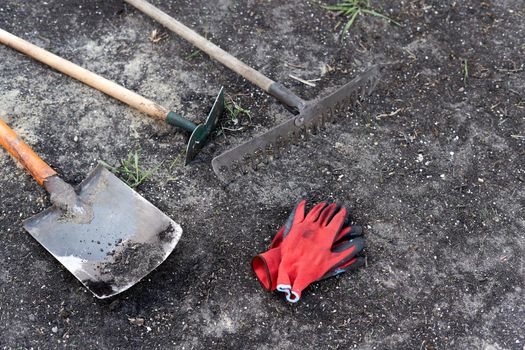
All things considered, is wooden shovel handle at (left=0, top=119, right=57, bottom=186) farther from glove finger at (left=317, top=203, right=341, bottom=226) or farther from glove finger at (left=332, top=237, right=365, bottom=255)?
glove finger at (left=332, top=237, right=365, bottom=255)

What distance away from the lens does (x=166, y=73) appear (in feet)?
13.7

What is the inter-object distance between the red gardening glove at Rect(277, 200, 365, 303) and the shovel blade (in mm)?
657

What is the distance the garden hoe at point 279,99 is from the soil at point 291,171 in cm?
13

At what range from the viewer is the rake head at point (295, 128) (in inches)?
140

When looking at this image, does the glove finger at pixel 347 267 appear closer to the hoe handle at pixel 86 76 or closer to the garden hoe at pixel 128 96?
the garden hoe at pixel 128 96

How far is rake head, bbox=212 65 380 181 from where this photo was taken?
11.6ft

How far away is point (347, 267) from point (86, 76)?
7.18 ft

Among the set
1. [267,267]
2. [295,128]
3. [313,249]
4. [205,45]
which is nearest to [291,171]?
[295,128]

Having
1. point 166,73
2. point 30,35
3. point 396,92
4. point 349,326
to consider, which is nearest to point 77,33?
point 30,35

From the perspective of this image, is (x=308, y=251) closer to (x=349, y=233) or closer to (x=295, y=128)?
(x=349, y=233)

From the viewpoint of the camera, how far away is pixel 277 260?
10.6ft

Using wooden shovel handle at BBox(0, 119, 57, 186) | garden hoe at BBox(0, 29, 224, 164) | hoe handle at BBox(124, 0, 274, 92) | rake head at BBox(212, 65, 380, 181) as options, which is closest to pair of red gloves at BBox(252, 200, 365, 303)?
rake head at BBox(212, 65, 380, 181)

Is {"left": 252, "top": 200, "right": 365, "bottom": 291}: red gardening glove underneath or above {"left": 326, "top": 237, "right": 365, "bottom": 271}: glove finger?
underneath

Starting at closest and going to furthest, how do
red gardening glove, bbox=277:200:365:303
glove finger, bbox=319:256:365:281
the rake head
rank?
red gardening glove, bbox=277:200:365:303, glove finger, bbox=319:256:365:281, the rake head
